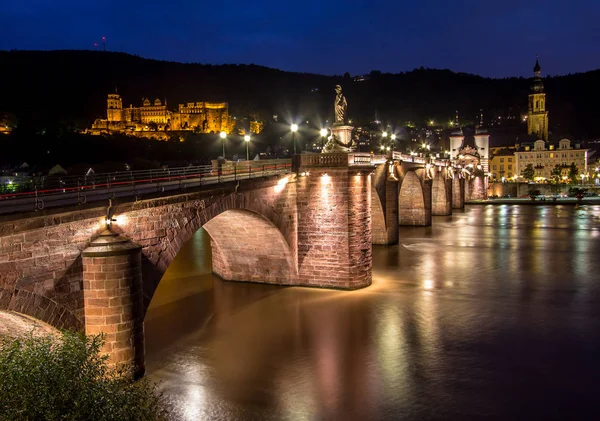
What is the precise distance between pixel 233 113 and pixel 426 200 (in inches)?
5197

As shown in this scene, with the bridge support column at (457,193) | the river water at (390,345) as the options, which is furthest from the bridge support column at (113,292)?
the bridge support column at (457,193)

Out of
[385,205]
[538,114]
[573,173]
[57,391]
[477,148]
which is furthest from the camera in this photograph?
[538,114]

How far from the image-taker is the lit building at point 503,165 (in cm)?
11216

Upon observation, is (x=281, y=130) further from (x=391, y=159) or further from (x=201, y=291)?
(x=201, y=291)

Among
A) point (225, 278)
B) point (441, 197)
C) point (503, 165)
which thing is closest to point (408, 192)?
point (441, 197)

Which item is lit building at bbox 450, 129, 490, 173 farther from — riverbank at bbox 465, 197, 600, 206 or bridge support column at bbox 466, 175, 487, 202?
riverbank at bbox 465, 197, 600, 206

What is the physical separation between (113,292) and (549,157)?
108 metres

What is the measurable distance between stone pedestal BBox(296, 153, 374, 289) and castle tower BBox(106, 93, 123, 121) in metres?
141

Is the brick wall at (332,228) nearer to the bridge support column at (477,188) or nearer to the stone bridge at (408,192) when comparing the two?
the stone bridge at (408,192)

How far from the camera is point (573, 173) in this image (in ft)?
317

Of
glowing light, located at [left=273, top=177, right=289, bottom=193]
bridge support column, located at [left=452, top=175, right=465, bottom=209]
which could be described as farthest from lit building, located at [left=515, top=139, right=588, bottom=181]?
glowing light, located at [left=273, top=177, right=289, bottom=193]

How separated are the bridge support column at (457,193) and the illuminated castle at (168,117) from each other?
3620 inches

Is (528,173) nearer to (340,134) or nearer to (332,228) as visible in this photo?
(340,134)

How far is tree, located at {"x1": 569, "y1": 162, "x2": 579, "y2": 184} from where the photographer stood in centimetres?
9634
